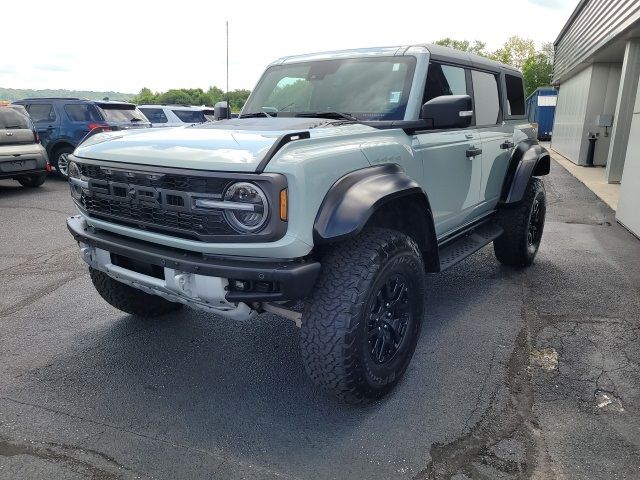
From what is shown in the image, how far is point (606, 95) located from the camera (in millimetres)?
15023

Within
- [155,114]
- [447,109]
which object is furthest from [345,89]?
[155,114]

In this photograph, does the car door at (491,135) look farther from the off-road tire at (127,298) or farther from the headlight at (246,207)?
the off-road tire at (127,298)

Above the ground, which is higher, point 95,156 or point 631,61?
point 631,61

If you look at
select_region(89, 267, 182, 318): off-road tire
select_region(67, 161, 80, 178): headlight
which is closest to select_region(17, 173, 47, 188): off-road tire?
select_region(89, 267, 182, 318): off-road tire

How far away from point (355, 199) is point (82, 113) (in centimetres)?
1083

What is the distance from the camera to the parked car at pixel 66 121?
11.3 m

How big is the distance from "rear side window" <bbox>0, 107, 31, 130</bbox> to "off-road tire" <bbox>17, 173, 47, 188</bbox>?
1062 mm

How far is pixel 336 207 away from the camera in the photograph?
2.43m

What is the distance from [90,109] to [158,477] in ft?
35.9

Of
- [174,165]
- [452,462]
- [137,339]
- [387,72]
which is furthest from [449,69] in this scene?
[137,339]

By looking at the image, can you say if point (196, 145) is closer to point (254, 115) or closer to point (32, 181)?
point (254, 115)

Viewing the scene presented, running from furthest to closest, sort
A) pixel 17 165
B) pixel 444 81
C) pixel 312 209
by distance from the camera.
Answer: pixel 17 165 < pixel 444 81 < pixel 312 209

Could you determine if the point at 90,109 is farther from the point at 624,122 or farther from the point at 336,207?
the point at 624,122

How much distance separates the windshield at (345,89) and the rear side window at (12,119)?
7.75m
